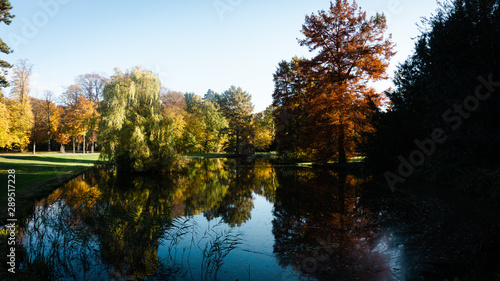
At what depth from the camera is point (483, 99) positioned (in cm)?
693

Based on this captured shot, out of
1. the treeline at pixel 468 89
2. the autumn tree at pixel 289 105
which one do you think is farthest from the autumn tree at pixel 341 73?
the treeline at pixel 468 89

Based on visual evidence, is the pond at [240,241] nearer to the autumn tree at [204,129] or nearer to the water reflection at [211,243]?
the water reflection at [211,243]

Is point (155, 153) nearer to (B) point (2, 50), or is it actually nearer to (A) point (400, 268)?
(B) point (2, 50)

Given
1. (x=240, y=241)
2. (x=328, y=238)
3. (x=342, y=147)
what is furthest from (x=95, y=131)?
(x=328, y=238)

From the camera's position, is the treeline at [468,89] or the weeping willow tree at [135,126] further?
the weeping willow tree at [135,126]

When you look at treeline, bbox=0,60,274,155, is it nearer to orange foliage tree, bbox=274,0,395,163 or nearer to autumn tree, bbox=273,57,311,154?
autumn tree, bbox=273,57,311,154

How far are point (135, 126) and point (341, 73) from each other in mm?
16882

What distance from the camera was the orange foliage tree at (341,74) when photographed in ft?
68.2

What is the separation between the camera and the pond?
5.18 meters

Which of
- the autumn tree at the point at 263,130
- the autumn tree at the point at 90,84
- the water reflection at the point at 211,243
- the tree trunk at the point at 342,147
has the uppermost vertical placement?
the autumn tree at the point at 90,84

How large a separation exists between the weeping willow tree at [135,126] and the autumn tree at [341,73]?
38.0 feet

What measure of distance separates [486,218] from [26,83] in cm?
4689

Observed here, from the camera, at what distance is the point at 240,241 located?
7004 mm

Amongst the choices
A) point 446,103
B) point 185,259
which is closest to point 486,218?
point 446,103
